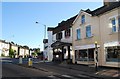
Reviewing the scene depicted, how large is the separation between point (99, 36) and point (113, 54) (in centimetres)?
330

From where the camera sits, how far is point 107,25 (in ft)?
84.5

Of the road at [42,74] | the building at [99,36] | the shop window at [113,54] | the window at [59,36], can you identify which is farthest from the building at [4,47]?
the shop window at [113,54]

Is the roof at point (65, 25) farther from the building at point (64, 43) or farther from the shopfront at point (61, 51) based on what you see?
the shopfront at point (61, 51)

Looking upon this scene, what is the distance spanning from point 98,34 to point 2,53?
7490cm

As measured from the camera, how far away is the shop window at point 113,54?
79.8 feet

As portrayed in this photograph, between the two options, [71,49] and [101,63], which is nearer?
[101,63]

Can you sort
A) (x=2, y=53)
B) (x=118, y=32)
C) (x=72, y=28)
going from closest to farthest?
(x=118, y=32)
(x=72, y=28)
(x=2, y=53)

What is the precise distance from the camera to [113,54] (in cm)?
2506

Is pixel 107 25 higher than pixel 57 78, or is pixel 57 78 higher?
pixel 107 25

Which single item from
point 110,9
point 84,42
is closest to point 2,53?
point 84,42

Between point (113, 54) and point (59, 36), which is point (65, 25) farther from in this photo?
point (113, 54)

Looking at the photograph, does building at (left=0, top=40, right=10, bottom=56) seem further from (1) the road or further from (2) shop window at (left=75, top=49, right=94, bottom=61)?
(1) the road

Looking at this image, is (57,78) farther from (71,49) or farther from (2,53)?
(2,53)

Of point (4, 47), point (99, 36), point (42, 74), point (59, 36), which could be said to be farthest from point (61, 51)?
point (4, 47)
